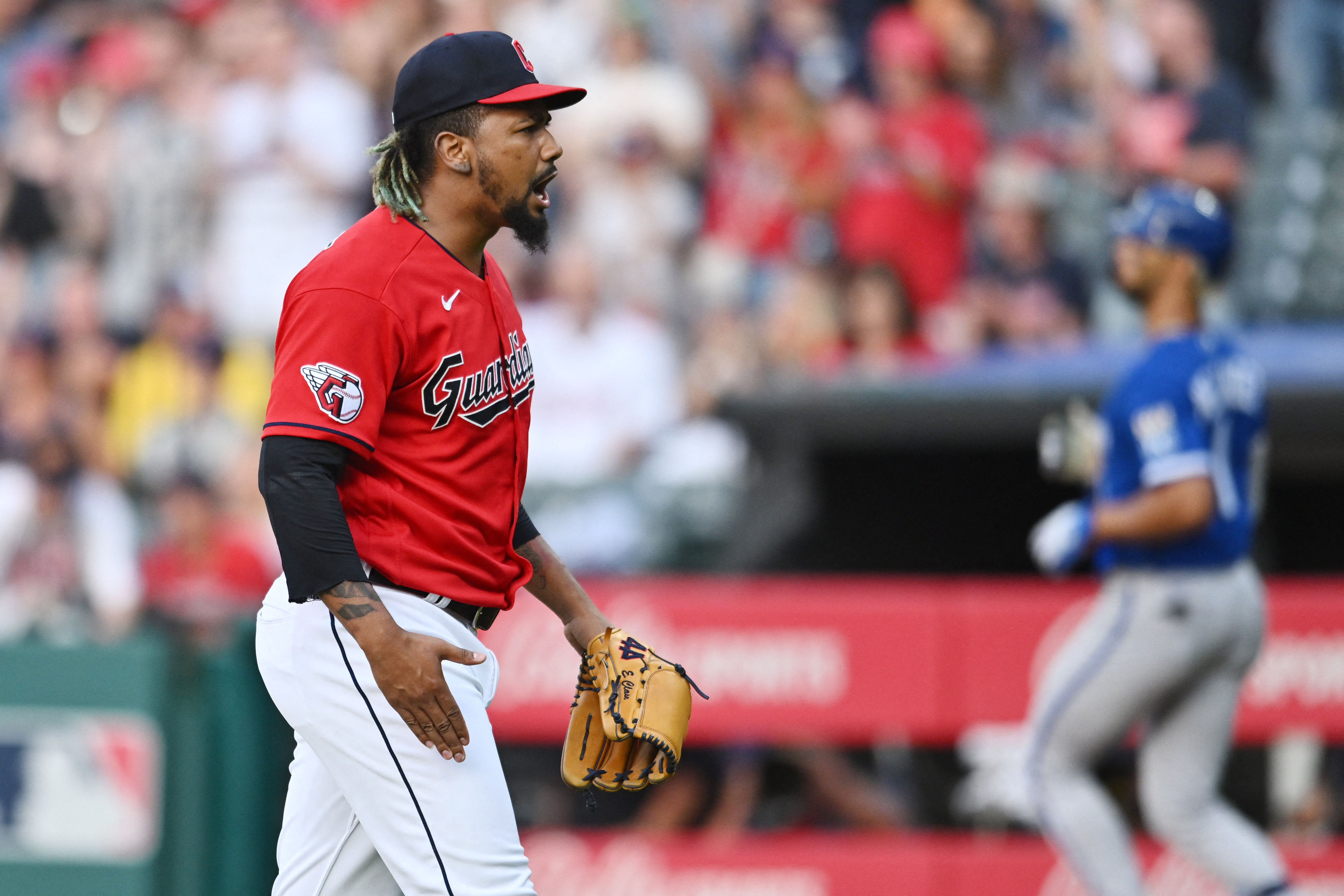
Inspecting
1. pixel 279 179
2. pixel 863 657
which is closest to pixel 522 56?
pixel 863 657

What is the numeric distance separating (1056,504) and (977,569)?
422 mm

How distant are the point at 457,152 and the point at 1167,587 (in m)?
2.50

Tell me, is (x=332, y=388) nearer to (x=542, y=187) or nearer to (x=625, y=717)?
(x=542, y=187)

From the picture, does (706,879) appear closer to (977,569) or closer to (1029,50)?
Result: (977,569)

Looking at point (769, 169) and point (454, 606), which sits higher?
point (769, 169)

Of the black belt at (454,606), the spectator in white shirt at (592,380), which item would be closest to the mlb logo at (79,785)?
the black belt at (454,606)

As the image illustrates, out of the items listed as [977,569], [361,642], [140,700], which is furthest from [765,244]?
[361,642]

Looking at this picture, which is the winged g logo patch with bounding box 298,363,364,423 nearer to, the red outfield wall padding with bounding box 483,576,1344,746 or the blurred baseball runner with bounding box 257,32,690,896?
the blurred baseball runner with bounding box 257,32,690,896

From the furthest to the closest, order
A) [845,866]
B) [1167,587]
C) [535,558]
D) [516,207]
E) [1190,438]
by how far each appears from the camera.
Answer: [845,866] < [1167,587] < [1190,438] < [535,558] < [516,207]

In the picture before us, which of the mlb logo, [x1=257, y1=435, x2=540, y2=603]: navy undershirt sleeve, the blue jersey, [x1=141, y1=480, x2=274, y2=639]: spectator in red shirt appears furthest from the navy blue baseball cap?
[x1=141, y1=480, x2=274, y2=639]: spectator in red shirt

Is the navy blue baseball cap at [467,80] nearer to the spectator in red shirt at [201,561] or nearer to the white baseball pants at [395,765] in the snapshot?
the white baseball pants at [395,765]

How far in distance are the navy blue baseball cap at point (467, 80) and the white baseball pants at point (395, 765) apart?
0.76 metres

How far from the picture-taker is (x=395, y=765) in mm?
2439

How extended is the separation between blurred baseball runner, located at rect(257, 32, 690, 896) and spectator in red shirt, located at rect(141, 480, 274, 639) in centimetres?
480
